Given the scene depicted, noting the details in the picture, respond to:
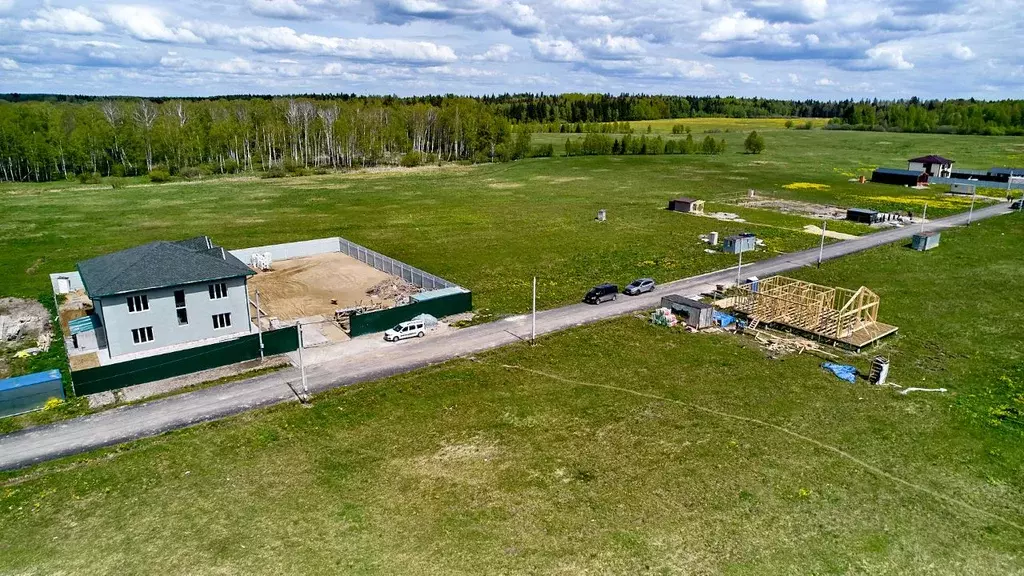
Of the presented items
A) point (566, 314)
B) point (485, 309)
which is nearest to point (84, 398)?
point (485, 309)

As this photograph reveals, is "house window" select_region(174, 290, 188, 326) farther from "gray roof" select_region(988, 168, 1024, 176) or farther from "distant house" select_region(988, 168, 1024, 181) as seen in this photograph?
"gray roof" select_region(988, 168, 1024, 176)

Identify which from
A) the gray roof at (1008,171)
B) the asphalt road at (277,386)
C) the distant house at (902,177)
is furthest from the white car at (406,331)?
the gray roof at (1008,171)

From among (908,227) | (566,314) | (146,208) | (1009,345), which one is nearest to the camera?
(1009,345)

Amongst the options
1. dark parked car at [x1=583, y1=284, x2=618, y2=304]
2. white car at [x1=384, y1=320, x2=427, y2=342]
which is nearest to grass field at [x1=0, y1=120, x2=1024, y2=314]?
dark parked car at [x1=583, y1=284, x2=618, y2=304]

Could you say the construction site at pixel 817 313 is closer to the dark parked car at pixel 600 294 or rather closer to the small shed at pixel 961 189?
the dark parked car at pixel 600 294

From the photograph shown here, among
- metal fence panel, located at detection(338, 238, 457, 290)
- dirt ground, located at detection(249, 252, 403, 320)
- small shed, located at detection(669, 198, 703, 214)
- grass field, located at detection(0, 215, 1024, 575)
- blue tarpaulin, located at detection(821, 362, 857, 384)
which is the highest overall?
small shed, located at detection(669, 198, 703, 214)

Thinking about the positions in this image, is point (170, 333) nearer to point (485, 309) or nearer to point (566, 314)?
point (485, 309)
